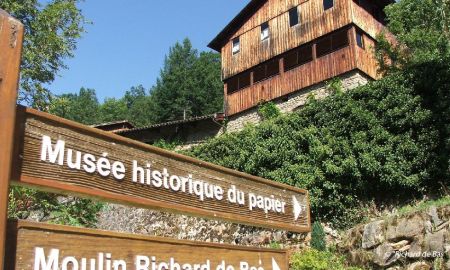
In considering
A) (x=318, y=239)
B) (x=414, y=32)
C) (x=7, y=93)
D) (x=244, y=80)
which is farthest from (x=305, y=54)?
(x=7, y=93)

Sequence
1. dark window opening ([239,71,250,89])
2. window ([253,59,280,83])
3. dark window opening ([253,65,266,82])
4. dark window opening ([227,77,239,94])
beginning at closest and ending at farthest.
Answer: window ([253,59,280,83]), dark window opening ([253,65,266,82]), dark window opening ([239,71,250,89]), dark window opening ([227,77,239,94])

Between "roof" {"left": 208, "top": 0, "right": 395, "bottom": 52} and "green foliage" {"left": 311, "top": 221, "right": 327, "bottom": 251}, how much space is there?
18.5 meters

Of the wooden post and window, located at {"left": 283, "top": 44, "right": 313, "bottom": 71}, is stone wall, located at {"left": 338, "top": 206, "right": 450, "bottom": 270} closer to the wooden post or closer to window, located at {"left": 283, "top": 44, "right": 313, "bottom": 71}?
the wooden post

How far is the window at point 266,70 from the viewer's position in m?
26.9

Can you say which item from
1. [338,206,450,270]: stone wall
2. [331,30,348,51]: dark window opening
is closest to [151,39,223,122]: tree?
[331,30,348,51]: dark window opening

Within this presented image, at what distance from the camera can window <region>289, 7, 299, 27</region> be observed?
26750mm

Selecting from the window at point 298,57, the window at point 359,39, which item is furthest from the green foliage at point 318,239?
the window at point 298,57

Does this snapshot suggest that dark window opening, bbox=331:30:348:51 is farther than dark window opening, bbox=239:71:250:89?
No

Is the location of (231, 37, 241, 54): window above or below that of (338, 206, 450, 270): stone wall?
above

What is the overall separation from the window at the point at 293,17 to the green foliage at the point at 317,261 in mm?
16864

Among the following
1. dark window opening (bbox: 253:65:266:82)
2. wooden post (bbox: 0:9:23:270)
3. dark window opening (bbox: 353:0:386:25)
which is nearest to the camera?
wooden post (bbox: 0:9:23:270)

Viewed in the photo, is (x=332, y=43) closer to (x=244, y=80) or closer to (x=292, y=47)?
(x=292, y=47)

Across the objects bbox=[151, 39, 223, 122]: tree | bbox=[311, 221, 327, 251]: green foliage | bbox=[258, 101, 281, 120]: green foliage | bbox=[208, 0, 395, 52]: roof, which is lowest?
bbox=[311, 221, 327, 251]: green foliage

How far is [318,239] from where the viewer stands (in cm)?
1333
